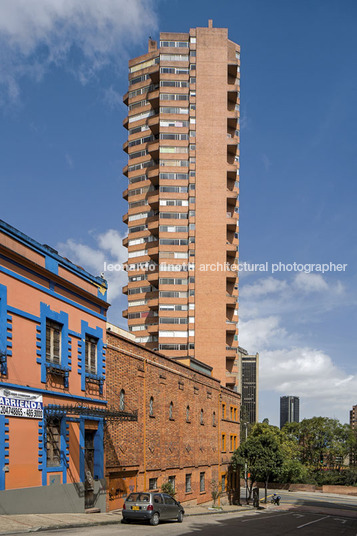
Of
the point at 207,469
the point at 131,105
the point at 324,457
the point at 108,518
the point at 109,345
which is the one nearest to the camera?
the point at 108,518

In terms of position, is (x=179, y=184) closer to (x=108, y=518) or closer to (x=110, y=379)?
(x=110, y=379)

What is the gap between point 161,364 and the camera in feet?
118

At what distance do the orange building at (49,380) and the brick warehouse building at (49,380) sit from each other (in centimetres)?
3

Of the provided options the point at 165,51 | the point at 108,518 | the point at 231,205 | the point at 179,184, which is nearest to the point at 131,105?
the point at 165,51

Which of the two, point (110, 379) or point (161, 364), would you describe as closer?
point (110, 379)

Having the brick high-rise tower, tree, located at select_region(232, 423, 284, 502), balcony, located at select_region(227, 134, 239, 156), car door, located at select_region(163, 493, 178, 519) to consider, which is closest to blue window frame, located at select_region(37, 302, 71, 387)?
car door, located at select_region(163, 493, 178, 519)

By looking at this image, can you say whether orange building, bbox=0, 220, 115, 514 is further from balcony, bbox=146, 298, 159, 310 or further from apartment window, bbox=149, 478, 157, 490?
balcony, bbox=146, 298, 159, 310

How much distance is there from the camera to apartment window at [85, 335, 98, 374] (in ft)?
85.4

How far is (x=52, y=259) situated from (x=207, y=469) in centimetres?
2864

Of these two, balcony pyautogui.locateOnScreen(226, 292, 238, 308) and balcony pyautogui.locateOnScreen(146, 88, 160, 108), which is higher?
balcony pyautogui.locateOnScreen(146, 88, 160, 108)

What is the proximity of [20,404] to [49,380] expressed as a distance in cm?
217

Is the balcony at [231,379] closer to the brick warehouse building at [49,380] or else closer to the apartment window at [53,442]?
the brick warehouse building at [49,380]

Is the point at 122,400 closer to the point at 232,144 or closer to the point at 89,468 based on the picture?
the point at 89,468

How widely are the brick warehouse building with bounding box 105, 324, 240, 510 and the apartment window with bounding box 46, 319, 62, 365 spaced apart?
14.7 ft
